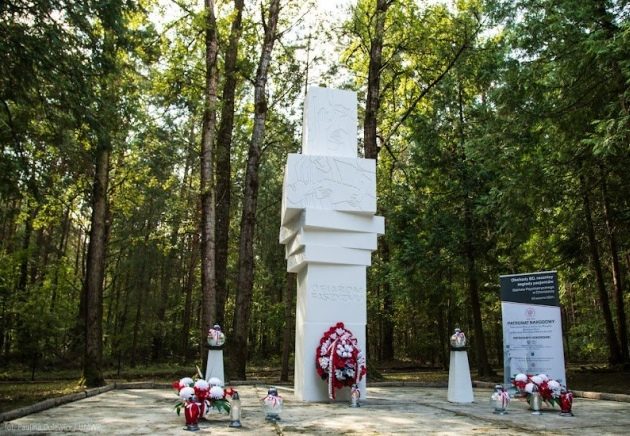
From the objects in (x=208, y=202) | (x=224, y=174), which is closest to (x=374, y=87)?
(x=224, y=174)

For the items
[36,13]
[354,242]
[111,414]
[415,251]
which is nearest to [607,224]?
[415,251]

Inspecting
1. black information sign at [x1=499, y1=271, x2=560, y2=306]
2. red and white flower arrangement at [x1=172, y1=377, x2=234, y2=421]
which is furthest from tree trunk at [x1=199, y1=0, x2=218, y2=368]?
black information sign at [x1=499, y1=271, x2=560, y2=306]

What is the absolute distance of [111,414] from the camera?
21.0 ft

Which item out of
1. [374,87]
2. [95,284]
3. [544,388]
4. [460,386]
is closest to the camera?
[544,388]

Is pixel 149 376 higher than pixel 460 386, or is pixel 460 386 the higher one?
pixel 460 386

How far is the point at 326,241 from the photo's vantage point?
827 centimetres

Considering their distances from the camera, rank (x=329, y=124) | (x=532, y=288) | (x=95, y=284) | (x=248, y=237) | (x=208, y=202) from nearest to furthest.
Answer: (x=329, y=124) < (x=532, y=288) < (x=95, y=284) < (x=208, y=202) < (x=248, y=237)

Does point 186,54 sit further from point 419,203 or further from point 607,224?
point 607,224

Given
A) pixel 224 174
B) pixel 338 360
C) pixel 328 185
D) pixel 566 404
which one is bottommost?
pixel 566 404

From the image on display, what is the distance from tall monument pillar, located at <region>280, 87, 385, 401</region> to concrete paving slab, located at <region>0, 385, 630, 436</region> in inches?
35.5

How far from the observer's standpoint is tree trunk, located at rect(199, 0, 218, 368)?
10883mm

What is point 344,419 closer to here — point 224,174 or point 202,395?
point 202,395

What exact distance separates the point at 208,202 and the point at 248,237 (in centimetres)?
177

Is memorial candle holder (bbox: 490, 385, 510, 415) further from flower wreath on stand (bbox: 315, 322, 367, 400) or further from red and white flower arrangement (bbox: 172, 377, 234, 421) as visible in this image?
red and white flower arrangement (bbox: 172, 377, 234, 421)
